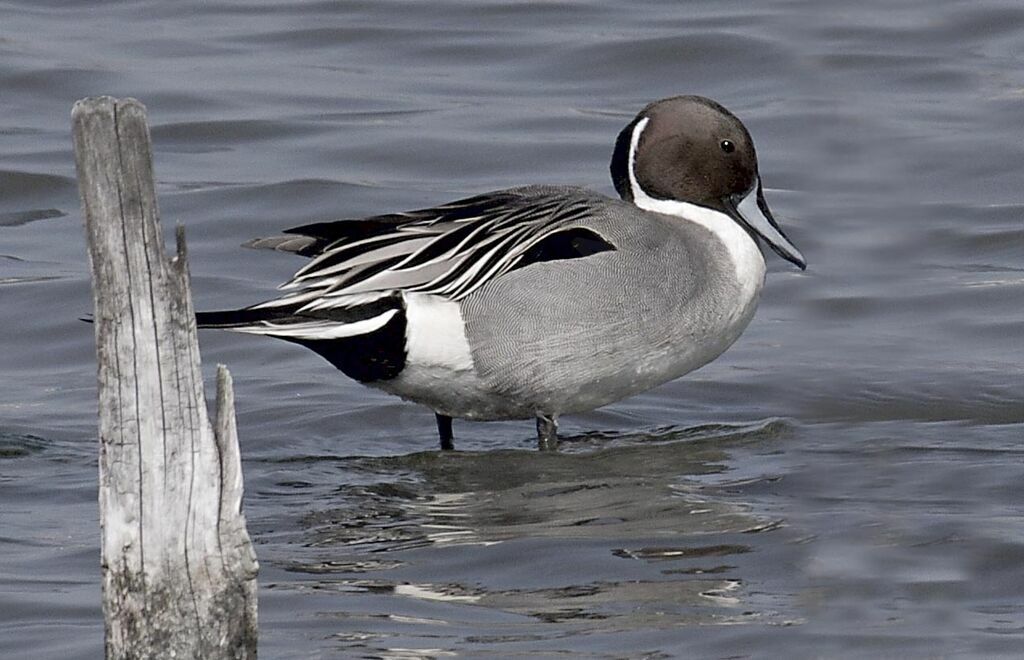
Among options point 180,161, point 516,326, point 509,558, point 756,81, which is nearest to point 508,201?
point 516,326

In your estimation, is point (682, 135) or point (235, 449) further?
point (682, 135)

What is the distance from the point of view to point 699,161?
614 centimetres

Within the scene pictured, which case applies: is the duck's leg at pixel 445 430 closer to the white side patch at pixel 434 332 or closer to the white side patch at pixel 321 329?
the white side patch at pixel 434 332

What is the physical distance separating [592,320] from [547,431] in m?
0.47

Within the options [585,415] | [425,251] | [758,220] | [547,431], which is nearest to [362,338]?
[425,251]

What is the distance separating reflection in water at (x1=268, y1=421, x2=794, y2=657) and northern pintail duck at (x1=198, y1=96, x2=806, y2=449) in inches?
9.4

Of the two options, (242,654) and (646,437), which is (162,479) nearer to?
(242,654)

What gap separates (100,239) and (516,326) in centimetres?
258

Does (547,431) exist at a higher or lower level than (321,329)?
lower

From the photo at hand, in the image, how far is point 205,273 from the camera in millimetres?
8086

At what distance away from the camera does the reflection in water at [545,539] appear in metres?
4.25

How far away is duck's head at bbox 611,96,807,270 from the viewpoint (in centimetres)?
612

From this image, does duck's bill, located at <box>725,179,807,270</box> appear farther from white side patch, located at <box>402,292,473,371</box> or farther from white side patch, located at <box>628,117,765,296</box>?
white side patch, located at <box>402,292,473,371</box>

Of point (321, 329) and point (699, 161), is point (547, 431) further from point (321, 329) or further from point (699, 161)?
point (699, 161)
